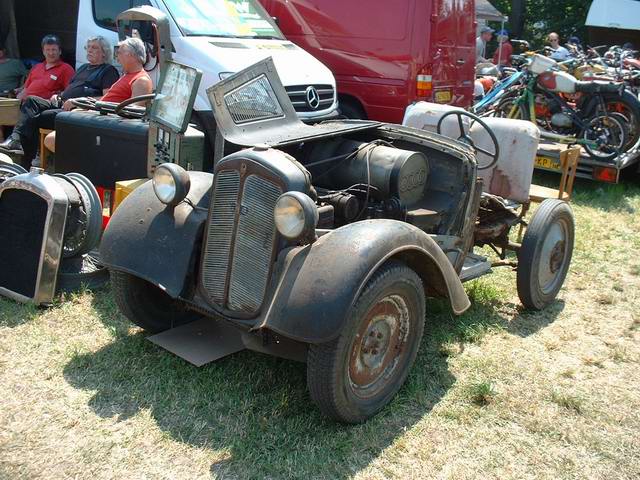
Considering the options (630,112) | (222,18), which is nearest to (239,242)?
(222,18)

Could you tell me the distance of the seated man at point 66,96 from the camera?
630 centimetres

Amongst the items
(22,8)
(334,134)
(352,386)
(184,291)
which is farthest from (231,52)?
(22,8)

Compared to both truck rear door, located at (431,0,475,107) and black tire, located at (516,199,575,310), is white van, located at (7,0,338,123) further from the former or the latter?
black tire, located at (516,199,575,310)

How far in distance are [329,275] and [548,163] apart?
5591 millimetres

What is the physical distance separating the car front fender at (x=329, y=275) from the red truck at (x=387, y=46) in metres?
4.81

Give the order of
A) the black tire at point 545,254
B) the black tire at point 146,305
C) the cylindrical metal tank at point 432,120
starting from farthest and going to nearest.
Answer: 1. the cylindrical metal tank at point 432,120
2. the black tire at point 545,254
3. the black tire at point 146,305

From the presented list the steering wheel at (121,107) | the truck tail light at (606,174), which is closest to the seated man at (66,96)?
the steering wheel at (121,107)

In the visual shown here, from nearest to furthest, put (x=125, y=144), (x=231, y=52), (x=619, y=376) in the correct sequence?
(x=619, y=376)
(x=125, y=144)
(x=231, y=52)

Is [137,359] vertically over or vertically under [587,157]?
under

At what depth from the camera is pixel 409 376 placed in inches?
138

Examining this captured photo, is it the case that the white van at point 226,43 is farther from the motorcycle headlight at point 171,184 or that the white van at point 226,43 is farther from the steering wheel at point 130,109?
the motorcycle headlight at point 171,184

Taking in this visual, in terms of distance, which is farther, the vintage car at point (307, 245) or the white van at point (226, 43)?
the white van at point (226, 43)

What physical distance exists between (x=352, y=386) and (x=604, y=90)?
628 centimetres

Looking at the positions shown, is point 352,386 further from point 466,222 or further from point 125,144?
point 125,144
